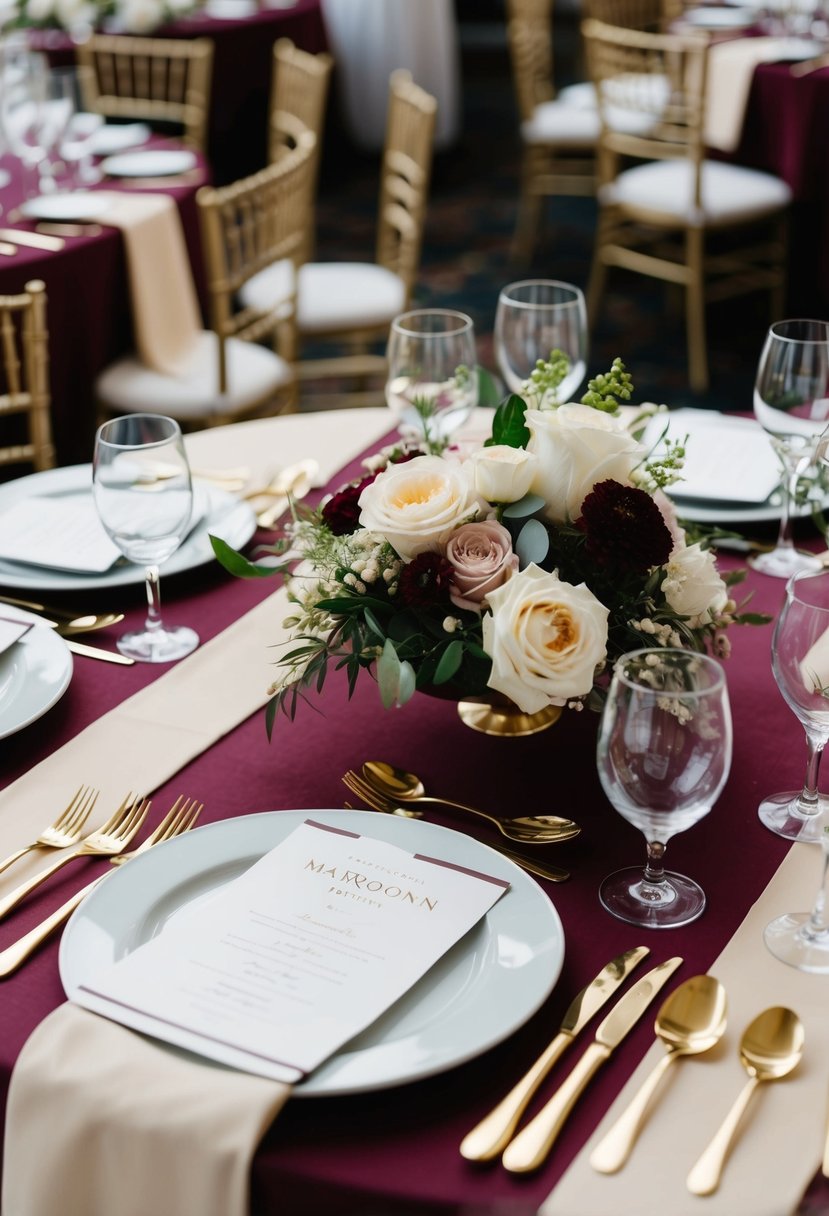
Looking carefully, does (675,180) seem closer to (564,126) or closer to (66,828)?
(564,126)

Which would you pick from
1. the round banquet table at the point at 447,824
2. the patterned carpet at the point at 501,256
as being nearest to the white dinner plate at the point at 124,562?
the round banquet table at the point at 447,824

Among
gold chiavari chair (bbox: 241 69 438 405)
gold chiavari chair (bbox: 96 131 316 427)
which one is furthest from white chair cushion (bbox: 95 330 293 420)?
gold chiavari chair (bbox: 241 69 438 405)

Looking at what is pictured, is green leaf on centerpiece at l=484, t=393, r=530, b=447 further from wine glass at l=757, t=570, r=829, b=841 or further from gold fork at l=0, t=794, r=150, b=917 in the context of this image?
gold fork at l=0, t=794, r=150, b=917

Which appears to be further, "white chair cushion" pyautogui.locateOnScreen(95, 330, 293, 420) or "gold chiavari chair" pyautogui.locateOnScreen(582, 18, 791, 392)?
"gold chiavari chair" pyautogui.locateOnScreen(582, 18, 791, 392)

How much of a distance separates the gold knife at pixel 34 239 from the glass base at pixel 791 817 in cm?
221

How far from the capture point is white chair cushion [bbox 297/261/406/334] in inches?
143

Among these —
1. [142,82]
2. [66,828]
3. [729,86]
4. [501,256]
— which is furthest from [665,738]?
[501,256]

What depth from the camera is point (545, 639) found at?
973 mm

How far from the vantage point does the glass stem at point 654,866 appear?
3.14 feet

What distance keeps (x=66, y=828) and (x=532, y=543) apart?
43cm

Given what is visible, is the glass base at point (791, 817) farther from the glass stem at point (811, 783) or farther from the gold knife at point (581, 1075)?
the gold knife at point (581, 1075)

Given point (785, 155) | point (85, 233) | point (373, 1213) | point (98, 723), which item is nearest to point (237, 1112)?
point (373, 1213)

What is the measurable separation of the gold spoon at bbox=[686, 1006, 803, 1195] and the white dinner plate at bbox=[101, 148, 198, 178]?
120 inches

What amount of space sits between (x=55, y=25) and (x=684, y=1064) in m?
5.18
